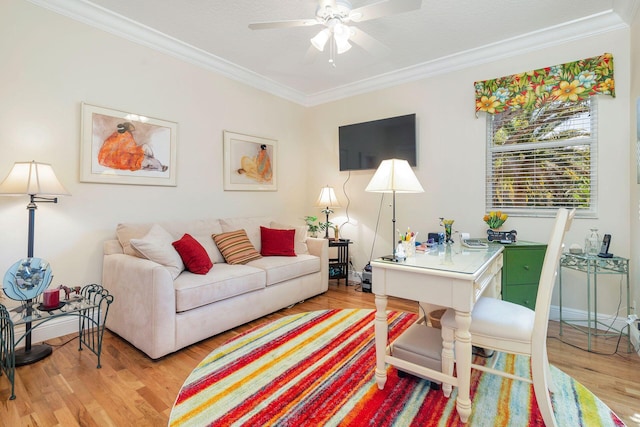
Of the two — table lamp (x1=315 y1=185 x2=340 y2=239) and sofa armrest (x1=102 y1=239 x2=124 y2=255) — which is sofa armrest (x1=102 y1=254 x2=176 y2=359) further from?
table lamp (x1=315 y1=185 x2=340 y2=239)

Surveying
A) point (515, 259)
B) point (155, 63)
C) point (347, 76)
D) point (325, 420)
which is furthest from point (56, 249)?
point (515, 259)

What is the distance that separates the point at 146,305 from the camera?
7.25 ft

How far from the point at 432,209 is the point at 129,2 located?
346 cm

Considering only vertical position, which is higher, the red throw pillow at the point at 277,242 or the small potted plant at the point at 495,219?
the small potted plant at the point at 495,219

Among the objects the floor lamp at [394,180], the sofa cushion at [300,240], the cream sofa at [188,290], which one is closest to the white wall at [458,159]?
the sofa cushion at [300,240]

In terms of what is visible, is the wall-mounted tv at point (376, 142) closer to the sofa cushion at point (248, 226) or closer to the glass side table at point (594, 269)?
the sofa cushion at point (248, 226)

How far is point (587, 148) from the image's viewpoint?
2.82 metres

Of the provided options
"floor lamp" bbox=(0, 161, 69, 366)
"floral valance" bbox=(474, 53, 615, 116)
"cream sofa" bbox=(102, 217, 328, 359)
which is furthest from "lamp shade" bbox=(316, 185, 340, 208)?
"floor lamp" bbox=(0, 161, 69, 366)

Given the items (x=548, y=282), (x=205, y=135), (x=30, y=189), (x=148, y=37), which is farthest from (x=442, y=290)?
(x=148, y=37)

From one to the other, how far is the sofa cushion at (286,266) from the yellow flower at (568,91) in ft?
9.18

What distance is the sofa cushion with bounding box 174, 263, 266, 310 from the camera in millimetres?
2311

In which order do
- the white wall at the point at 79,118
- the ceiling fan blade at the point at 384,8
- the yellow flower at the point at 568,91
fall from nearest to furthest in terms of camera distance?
the ceiling fan blade at the point at 384,8, the white wall at the point at 79,118, the yellow flower at the point at 568,91

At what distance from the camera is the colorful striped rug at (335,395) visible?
5.24 feet

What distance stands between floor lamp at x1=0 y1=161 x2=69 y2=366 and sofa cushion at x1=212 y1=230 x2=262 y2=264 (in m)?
1.34
